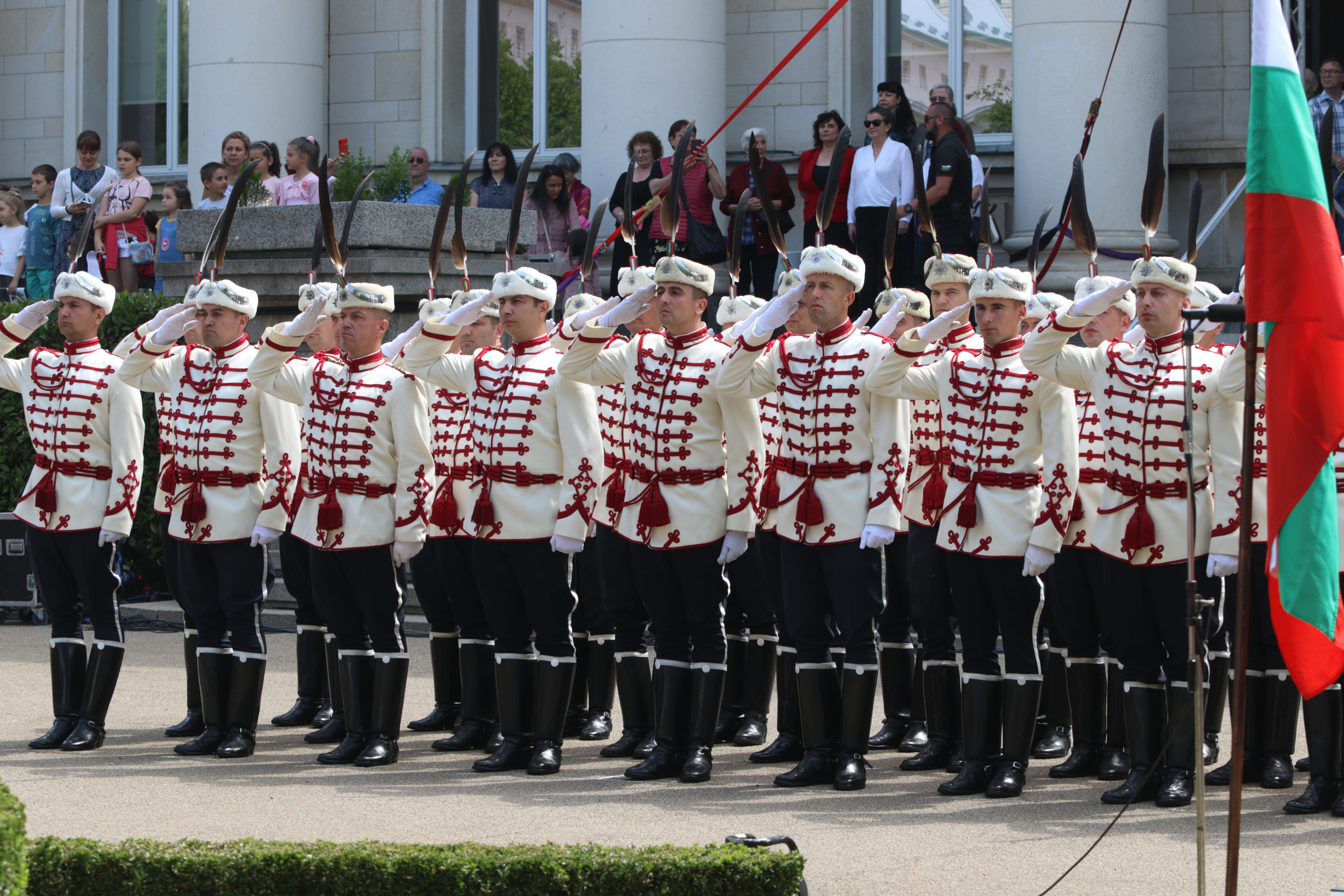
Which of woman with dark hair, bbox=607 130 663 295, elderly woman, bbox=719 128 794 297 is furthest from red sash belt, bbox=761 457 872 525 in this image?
elderly woman, bbox=719 128 794 297

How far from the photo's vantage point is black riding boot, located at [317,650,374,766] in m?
8.20

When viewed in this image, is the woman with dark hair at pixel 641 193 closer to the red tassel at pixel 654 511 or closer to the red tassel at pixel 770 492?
the red tassel at pixel 770 492

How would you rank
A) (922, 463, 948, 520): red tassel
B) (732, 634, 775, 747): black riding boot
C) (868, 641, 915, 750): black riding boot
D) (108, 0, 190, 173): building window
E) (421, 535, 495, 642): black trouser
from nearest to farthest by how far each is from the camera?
(922, 463, 948, 520): red tassel < (421, 535, 495, 642): black trouser < (868, 641, 915, 750): black riding boot < (732, 634, 775, 747): black riding boot < (108, 0, 190, 173): building window

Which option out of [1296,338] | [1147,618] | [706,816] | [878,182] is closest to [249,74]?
[878,182]

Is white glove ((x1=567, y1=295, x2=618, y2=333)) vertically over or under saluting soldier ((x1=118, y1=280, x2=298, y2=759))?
over

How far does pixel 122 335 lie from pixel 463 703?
233 inches

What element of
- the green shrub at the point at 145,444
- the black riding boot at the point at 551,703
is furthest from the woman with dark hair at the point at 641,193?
the black riding boot at the point at 551,703

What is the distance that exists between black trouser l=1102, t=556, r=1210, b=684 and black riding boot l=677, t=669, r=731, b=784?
166cm

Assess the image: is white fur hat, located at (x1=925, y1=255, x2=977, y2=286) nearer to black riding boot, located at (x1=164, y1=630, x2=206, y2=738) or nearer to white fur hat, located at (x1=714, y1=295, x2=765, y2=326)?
white fur hat, located at (x1=714, y1=295, x2=765, y2=326)

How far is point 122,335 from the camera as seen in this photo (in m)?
13.4

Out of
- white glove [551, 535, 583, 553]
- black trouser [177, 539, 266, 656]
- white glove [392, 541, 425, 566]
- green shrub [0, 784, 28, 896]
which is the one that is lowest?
green shrub [0, 784, 28, 896]

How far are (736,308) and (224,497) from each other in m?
2.65

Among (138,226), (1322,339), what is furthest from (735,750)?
(138,226)

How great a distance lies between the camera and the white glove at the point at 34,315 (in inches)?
357
